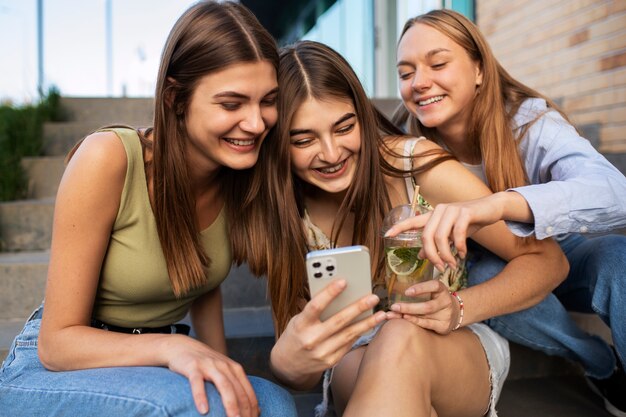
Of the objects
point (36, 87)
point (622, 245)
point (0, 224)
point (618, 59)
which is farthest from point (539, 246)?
point (36, 87)

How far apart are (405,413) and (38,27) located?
6.01 meters

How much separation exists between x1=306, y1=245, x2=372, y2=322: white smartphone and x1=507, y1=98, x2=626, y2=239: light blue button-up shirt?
529 millimetres

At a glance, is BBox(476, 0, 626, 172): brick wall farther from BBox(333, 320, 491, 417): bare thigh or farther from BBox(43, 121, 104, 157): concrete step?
BBox(43, 121, 104, 157): concrete step

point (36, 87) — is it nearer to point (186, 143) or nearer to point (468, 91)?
point (186, 143)

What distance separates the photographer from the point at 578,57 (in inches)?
132

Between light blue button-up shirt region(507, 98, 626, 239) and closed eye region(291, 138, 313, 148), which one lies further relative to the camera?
closed eye region(291, 138, 313, 148)

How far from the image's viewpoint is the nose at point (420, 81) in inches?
75.0

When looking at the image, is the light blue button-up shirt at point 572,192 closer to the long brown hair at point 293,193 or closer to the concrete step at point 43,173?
the long brown hair at point 293,193

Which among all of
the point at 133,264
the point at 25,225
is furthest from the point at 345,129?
the point at 25,225

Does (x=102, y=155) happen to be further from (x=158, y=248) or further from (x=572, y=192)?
(x=572, y=192)

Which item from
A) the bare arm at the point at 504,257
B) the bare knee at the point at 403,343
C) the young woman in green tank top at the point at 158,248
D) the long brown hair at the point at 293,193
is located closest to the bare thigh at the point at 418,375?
the bare knee at the point at 403,343

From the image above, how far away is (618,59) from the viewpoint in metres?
3.02

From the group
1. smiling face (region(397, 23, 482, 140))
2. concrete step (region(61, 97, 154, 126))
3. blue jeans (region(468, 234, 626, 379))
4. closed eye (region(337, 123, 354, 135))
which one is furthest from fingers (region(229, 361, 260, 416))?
concrete step (region(61, 97, 154, 126))

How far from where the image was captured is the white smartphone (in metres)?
1.09
